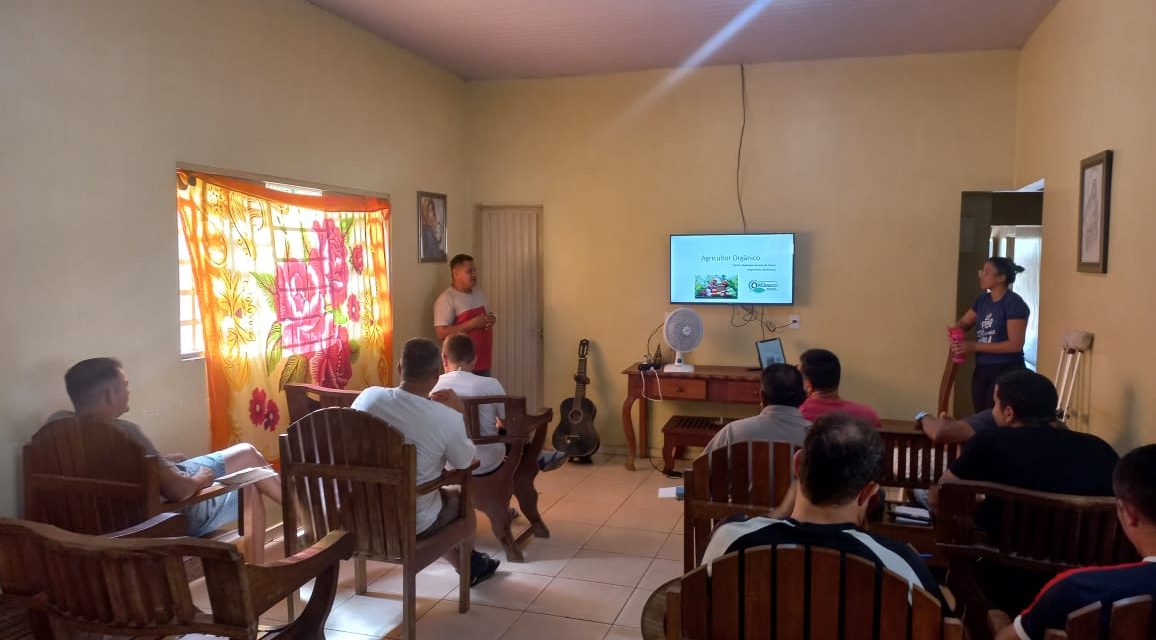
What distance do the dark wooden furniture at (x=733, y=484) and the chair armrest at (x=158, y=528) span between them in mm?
1669

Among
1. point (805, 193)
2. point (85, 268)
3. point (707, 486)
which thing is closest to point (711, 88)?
point (805, 193)

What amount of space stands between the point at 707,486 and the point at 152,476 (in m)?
1.87

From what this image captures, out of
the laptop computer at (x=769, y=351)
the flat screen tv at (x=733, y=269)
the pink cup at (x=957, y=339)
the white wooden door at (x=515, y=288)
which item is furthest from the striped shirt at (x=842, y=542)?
the white wooden door at (x=515, y=288)

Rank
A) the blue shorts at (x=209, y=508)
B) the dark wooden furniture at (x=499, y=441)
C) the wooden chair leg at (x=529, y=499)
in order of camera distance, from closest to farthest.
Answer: the blue shorts at (x=209, y=508) → the dark wooden furniture at (x=499, y=441) → the wooden chair leg at (x=529, y=499)

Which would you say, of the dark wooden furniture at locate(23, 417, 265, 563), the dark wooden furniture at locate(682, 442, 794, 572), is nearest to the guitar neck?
the dark wooden furniture at locate(682, 442, 794, 572)

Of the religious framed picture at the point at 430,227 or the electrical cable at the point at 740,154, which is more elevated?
the electrical cable at the point at 740,154

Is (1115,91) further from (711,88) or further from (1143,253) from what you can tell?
(711,88)

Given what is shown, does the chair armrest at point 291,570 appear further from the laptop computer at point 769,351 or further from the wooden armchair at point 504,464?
the laptop computer at point 769,351

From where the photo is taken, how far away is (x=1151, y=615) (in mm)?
1370

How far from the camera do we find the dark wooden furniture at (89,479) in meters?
2.62

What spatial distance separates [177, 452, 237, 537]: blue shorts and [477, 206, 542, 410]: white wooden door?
316 centimetres

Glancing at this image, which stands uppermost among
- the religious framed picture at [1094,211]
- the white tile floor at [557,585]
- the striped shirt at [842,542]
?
the religious framed picture at [1094,211]

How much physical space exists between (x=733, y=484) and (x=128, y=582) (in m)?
1.76

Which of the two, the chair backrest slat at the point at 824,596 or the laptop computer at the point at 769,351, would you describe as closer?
the chair backrest slat at the point at 824,596
